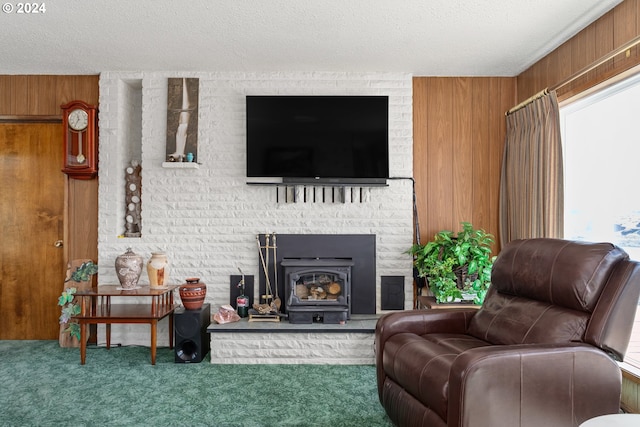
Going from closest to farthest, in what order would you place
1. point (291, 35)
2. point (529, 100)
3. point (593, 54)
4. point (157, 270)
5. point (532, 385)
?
point (532, 385) → point (593, 54) → point (291, 35) → point (529, 100) → point (157, 270)

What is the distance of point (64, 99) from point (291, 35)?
235cm

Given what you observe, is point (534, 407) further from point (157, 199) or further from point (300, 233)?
point (157, 199)

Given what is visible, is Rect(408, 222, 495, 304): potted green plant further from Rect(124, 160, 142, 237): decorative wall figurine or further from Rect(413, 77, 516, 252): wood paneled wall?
Rect(124, 160, 142, 237): decorative wall figurine

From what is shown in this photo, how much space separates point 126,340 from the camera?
3.88 meters

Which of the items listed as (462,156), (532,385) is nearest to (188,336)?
(532,385)

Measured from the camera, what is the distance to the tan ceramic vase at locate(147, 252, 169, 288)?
3637mm

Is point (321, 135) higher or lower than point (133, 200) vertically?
higher

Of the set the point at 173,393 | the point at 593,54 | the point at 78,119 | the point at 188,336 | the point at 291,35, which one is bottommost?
the point at 173,393

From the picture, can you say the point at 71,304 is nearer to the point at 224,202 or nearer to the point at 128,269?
the point at 128,269

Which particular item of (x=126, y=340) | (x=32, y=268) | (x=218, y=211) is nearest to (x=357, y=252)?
(x=218, y=211)

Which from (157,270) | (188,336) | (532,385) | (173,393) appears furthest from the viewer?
(157,270)

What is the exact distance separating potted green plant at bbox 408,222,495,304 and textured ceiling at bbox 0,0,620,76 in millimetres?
1483

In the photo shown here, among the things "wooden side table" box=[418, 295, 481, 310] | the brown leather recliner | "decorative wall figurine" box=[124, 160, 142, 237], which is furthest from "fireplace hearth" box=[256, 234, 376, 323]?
the brown leather recliner

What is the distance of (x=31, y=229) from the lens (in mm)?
4066
